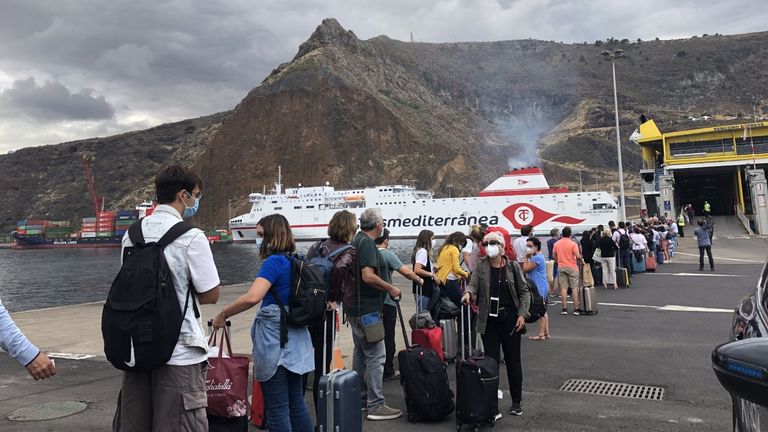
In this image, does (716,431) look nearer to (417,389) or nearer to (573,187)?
(417,389)

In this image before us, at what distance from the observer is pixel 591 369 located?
19.3ft

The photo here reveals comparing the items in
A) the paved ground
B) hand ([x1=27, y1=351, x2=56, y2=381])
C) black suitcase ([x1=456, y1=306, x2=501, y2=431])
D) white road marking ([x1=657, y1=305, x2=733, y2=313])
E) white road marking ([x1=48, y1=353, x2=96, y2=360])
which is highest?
hand ([x1=27, y1=351, x2=56, y2=381])

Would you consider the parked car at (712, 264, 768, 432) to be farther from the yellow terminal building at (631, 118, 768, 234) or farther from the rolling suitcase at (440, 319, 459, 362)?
the yellow terminal building at (631, 118, 768, 234)

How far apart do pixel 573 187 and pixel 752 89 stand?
6913cm

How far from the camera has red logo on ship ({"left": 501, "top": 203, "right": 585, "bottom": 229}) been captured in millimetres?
56434

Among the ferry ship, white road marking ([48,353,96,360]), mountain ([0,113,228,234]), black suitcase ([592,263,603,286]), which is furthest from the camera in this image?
mountain ([0,113,228,234])

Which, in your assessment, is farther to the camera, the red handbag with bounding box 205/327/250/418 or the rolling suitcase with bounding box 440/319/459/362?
the rolling suitcase with bounding box 440/319/459/362

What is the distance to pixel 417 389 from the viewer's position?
4293mm

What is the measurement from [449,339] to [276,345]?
3.40m

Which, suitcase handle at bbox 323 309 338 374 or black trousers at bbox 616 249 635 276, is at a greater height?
suitcase handle at bbox 323 309 338 374

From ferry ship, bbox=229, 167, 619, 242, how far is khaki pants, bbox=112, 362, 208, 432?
166ft

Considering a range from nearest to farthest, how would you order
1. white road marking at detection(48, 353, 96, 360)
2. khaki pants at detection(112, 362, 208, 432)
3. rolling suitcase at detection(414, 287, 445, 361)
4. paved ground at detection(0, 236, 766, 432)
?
khaki pants at detection(112, 362, 208, 432), paved ground at detection(0, 236, 766, 432), rolling suitcase at detection(414, 287, 445, 361), white road marking at detection(48, 353, 96, 360)

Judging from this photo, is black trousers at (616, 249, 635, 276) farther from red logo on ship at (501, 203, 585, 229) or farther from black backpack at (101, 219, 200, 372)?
red logo on ship at (501, 203, 585, 229)

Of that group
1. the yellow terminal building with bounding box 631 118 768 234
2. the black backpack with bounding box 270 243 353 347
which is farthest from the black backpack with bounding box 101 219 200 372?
the yellow terminal building with bounding box 631 118 768 234
